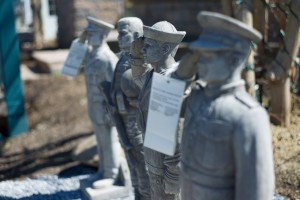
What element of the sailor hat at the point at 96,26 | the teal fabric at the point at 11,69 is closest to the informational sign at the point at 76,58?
the sailor hat at the point at 96,26

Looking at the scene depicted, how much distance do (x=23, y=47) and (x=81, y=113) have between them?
4946 millimetres

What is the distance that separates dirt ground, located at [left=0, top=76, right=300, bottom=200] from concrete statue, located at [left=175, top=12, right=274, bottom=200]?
2030 millimetres

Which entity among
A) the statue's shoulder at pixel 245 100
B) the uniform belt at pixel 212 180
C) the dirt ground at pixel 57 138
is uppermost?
the statue's shoulder at pixel 245 100

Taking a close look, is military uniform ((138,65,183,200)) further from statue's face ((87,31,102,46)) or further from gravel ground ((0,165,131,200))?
gravel ground ((0,165,131,200))

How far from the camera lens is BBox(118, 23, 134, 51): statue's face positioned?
124 inches

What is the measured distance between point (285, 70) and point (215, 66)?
266 cm

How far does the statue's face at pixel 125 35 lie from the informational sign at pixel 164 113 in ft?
3.64

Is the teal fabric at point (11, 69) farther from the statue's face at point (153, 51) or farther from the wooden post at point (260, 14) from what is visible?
the statue's face at point (153, 51)

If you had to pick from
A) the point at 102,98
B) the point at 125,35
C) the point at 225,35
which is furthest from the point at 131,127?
the point at 225,35

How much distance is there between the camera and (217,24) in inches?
76.6

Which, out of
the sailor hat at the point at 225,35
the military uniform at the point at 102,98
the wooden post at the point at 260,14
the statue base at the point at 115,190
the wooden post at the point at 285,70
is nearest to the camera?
the sailor hat at the point at 225,35

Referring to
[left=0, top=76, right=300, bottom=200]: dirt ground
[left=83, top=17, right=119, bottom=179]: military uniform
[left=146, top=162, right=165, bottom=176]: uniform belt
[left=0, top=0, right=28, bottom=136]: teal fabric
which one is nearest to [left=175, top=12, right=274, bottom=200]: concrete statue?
[left=146, top=162, right=165, bottom=176]: uniform belt

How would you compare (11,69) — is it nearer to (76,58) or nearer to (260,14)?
(76,58)

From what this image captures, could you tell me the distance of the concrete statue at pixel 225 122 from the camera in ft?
6.40
